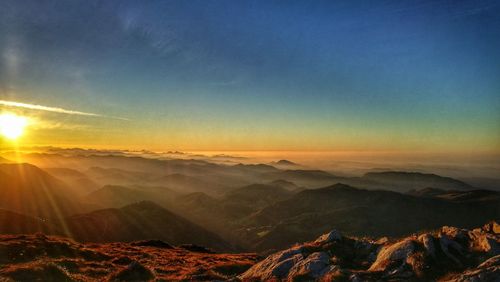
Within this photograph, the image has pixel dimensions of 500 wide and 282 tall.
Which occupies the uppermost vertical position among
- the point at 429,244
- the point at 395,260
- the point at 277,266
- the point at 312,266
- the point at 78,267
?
the point at 429,244

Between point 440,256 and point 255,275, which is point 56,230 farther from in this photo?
point 440,256

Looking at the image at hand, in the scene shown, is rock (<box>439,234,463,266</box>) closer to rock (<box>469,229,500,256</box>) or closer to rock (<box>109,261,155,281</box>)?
rock (<box>469,229,500,256</box>)

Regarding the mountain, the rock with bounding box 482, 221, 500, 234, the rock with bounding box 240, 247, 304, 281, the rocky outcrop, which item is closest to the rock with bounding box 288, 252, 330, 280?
the rocky outcrop

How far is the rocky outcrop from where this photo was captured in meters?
24.3

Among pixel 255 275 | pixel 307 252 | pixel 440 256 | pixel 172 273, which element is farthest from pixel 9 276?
pixel 440 256

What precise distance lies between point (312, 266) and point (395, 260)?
6.65 m

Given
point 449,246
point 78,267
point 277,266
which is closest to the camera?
point 449,246

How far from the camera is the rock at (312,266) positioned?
1095 inches

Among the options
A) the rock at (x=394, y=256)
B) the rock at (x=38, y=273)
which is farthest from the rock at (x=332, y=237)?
the rock at (x=38, y=273)

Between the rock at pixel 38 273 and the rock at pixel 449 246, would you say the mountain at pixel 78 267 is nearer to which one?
→ the rock at pixel 38 273

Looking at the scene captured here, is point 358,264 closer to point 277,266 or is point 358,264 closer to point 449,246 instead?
point 277,266

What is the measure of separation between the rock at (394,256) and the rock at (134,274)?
837 inches

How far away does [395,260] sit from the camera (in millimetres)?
26391

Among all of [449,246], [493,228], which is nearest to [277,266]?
[449,246]
